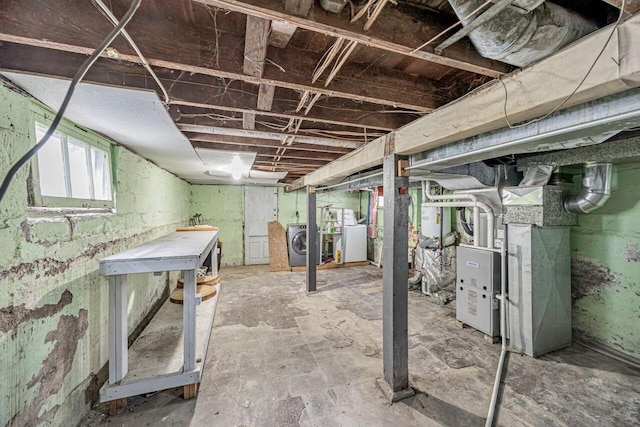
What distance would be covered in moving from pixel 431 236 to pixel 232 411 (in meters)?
3.92

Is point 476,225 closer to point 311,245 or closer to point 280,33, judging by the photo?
point 311,245

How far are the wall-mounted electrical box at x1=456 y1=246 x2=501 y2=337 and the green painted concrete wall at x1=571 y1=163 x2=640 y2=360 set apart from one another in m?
0.99

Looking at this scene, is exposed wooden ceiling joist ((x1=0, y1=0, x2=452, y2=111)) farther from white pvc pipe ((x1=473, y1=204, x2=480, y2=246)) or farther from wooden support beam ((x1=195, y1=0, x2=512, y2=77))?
white pvc pipe ((x1=473, y1=204, x2=480, y2=246))

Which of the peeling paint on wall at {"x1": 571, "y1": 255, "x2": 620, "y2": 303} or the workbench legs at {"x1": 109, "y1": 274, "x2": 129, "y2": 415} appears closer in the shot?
the workbench legs at {"x1": 109, "y1": 274, "x2": 129, "y2": 415}

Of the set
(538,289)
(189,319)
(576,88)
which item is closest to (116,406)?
(189,319)

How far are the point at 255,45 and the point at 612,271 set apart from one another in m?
4.02

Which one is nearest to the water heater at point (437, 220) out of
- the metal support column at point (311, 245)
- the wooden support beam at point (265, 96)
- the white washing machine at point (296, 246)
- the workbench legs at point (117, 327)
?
the metal support column at point (311, 245)

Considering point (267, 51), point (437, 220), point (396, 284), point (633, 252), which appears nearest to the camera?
point (267, 51)

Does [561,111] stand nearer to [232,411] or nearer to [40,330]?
[232,411]

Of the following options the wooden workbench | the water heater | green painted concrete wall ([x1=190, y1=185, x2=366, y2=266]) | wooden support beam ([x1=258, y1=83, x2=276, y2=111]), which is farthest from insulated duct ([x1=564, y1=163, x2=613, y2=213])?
green painted concrete wall ([x1=190, y1=185, x2=366, y2=266])

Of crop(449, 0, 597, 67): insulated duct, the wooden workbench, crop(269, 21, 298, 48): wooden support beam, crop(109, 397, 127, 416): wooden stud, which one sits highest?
crop(269, 21, 298, 48): wooden support beam

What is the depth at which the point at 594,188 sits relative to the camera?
246 centimetres

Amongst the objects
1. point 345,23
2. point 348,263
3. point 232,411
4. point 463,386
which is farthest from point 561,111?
point 348,263

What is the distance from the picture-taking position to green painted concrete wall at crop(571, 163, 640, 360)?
8.39 ft
